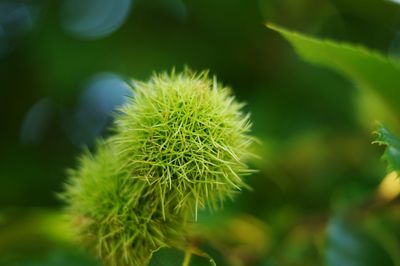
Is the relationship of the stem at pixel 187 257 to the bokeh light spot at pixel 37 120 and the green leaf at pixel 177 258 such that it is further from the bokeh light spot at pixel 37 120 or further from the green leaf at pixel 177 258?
the bokeh light spot at pixel 37 120

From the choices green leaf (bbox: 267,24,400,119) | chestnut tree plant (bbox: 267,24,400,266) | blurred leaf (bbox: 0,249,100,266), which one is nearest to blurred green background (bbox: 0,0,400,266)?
blurred leaf (bbox: 0,249,100,266)

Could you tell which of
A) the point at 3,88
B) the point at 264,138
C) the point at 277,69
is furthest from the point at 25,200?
the point at 277,69

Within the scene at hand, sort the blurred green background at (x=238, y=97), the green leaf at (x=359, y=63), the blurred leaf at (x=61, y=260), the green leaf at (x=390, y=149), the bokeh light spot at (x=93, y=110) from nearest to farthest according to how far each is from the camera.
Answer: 1. the green leaf at (x=390, y=149)
2. the green leaf at (x=359, y=63)
3. the blurred leaf at (x=61, y=260)
4. the blurred green background at (x=238, y=97)
5. the bokeh light spot at (x=93, y=110)

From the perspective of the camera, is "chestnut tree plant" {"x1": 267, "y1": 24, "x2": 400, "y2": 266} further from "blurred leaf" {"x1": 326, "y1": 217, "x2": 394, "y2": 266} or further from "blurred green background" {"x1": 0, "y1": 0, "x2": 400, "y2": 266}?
"blurred green background" {"x1": 0, "y1": 0, "x2": 400, "y2": 266}

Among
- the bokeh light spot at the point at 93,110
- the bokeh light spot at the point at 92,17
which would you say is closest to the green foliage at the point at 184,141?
the bokeh light spot at the point at 93,110

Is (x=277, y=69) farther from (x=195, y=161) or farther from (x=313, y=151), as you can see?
(x=195, y=161)

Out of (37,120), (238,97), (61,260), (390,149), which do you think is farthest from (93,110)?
(390,149)
